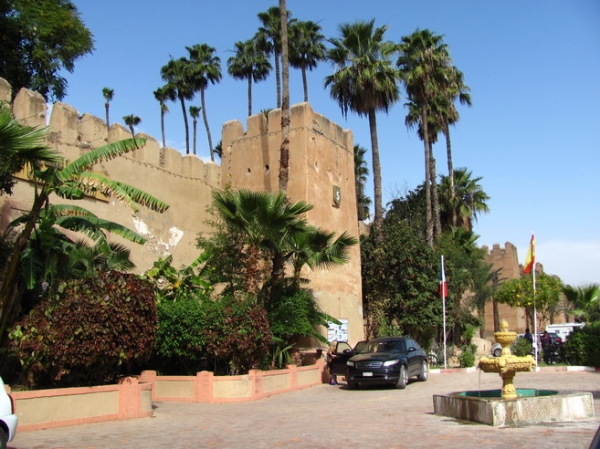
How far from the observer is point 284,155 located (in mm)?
20156

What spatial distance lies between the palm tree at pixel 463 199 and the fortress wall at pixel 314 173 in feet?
57.2

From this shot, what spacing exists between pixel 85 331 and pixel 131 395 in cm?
168

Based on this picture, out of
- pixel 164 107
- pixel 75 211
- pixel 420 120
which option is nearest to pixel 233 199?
pixel 75 211

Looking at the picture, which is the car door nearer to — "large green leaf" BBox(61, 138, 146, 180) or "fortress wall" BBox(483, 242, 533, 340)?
"large green leaf" BBox(61, 138, 146, 180)

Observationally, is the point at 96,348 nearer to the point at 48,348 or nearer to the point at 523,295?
the point at 48,348

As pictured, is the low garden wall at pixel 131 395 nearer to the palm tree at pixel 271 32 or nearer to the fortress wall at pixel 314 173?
the fortress wall at pixel 314 173

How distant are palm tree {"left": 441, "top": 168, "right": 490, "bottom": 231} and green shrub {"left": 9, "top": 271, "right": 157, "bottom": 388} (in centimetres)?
3116

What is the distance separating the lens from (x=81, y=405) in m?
11.6

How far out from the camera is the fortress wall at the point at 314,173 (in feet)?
72.6

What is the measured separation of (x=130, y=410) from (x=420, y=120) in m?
27.7

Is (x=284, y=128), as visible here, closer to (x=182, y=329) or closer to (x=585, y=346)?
(x=182, y=329)

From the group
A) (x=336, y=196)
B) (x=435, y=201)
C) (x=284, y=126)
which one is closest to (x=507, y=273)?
(x=435, y=201)

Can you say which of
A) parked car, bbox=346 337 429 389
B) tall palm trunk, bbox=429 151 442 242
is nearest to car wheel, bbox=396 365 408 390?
parked car, bbox=346 337 429 389

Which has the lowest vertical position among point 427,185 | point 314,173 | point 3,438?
point 3,438
